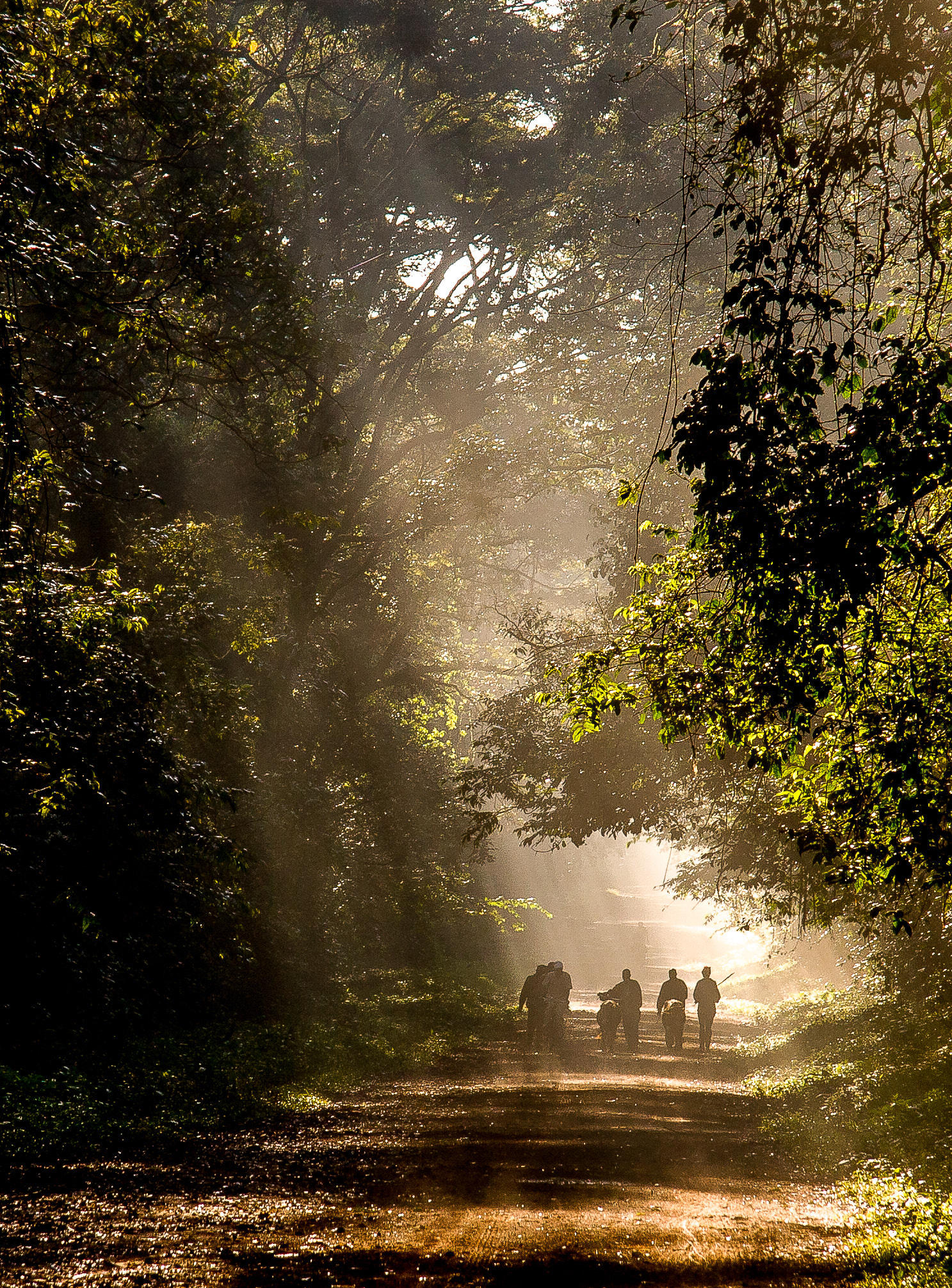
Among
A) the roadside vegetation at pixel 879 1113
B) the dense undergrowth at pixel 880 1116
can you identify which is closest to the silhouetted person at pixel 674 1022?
the roadside vegetation at pixel 879 1113

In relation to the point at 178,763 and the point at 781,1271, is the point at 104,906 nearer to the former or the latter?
the point at 178,763

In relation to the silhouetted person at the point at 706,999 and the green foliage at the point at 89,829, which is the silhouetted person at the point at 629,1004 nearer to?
the silhouetted person at the point at 706,999

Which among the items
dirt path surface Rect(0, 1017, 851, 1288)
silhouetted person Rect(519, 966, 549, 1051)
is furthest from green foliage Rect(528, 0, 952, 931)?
silhouetted person Rect(519, 966, 549, 1051)

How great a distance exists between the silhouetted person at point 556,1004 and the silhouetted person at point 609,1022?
73 centimetres

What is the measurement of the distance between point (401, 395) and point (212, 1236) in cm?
2318

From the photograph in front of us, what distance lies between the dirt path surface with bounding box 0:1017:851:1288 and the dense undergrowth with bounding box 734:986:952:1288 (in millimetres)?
366

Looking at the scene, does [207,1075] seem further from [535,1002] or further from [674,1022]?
[674,1022]

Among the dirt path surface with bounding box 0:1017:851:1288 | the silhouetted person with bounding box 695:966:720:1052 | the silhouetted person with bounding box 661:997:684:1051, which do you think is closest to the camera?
the dirt path surface with bounding box 0:1017:851:1288

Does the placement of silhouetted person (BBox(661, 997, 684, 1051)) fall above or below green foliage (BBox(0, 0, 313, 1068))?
below

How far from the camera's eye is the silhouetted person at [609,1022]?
17.7 metres

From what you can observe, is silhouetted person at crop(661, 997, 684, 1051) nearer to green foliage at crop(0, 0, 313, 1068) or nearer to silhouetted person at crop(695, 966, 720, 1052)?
silhouetted person at crop(695, 966, 720, 1052)

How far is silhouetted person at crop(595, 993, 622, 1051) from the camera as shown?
57.9 feet

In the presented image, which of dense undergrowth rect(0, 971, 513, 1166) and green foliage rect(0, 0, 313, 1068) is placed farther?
dense undergrowth rect(0, 971, 513, 1166)

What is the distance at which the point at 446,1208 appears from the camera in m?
6.98
